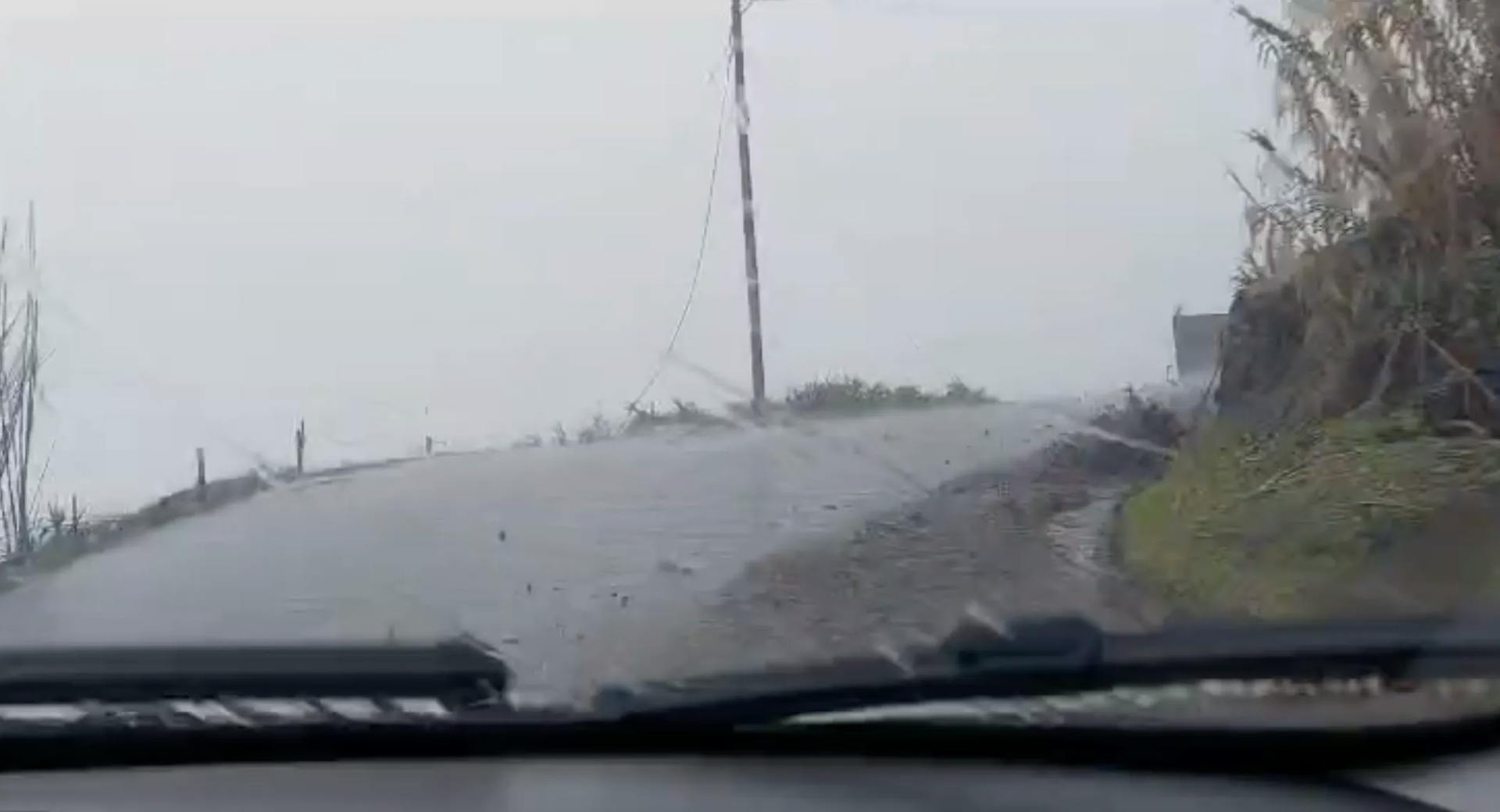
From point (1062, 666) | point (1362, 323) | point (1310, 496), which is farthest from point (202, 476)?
point (1362, 323)

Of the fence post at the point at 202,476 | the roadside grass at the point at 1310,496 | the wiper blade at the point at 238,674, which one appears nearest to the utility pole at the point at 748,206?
the roadside grass at the point at 1310,496

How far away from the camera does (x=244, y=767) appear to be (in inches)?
140

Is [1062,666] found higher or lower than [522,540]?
lower

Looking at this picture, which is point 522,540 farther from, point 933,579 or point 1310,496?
point 1310,496

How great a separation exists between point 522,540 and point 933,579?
40.6 inches

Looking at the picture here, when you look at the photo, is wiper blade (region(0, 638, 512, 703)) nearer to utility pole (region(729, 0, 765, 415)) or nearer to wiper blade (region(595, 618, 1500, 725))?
wiper blade (region(595, 618, 1500, 725))

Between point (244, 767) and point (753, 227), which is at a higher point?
point (753, 227)

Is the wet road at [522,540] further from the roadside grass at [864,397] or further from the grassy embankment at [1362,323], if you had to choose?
the grassy embankment at [1362,323]

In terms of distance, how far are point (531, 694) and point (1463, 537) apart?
229cm

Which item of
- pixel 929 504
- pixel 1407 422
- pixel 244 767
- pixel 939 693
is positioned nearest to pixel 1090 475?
pixel 929 504

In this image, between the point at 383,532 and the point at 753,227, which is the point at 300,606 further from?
the point at 753,227

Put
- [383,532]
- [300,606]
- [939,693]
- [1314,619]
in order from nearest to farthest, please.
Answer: [939,693] → [1314,619] → [300,606] → [383,532]

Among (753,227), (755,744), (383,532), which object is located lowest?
(755,744)

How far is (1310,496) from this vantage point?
4.96 m
